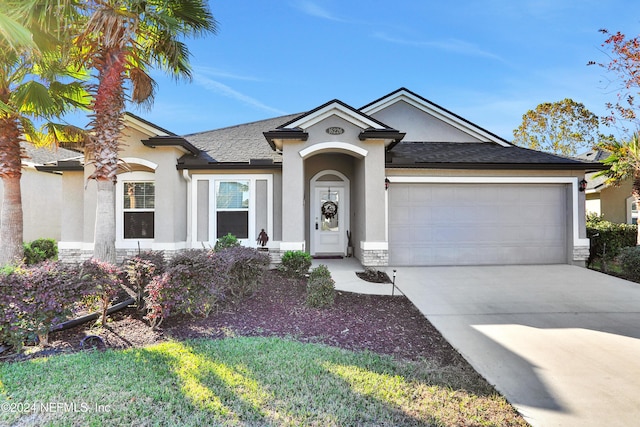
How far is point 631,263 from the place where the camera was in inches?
344

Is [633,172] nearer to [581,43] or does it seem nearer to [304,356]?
Result: [581,43]

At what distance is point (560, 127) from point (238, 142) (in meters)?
27.2

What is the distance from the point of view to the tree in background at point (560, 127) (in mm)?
25125

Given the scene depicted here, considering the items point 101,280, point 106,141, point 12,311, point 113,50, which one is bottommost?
point 12,311

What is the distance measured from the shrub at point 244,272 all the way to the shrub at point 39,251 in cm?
862

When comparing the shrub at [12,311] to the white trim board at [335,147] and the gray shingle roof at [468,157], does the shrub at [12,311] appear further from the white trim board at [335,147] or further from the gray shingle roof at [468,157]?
the gray shingle roof at [468,157]

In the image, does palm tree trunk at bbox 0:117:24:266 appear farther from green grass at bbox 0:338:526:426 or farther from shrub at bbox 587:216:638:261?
shrub at bbox 587:216:638:261

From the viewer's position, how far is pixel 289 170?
368 inches

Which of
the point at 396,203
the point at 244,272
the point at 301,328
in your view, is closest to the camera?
the point at 301,328

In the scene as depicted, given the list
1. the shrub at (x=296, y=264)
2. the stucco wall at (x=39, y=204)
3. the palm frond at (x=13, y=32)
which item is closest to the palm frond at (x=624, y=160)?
the shrub at (x=296, y=264)

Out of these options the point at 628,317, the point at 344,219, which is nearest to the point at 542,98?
the point at 344,219

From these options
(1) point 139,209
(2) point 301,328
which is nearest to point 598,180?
(2) point 301,328

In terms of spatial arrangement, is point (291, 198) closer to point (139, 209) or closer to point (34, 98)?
point (139, 209)

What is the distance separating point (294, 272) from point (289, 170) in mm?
3037
